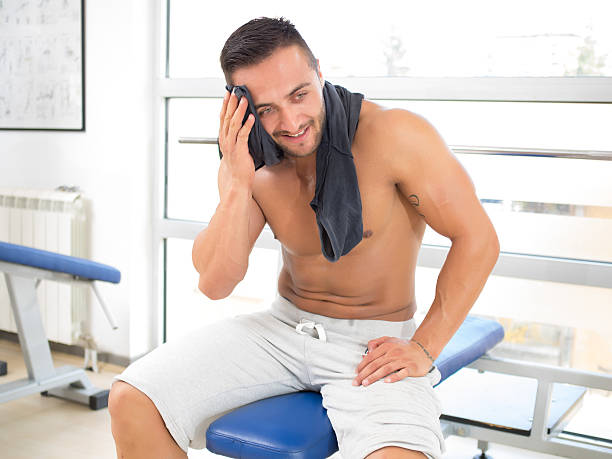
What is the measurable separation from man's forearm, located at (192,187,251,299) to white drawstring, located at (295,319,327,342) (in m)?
0.20

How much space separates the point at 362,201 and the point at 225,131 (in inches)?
14.7

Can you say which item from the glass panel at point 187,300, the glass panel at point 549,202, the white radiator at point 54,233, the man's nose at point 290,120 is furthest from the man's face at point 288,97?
the white radiator at point 54,233

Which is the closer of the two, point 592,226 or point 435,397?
point 435,397

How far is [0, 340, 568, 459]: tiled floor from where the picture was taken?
7.39ft

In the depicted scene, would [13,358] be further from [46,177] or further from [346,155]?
[346,155]

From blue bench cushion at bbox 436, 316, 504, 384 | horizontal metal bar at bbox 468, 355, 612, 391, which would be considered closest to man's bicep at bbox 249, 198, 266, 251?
blue bench cushion at bbox 436, 316, 504, 384

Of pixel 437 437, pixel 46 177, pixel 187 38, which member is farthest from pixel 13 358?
pixel 437 437

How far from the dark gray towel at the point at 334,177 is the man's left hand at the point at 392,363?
0.76ft

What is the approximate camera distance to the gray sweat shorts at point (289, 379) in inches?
49.4

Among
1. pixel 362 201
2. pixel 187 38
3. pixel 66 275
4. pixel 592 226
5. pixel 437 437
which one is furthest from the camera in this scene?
pixel 187 38

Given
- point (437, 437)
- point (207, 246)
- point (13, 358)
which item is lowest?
point (13, 358)

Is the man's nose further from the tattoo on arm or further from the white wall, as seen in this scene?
the white wall

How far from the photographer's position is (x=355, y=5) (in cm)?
260

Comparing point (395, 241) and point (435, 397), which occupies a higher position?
point (395, 241)
